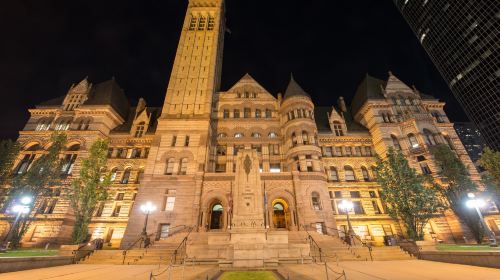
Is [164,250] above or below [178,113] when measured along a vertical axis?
below

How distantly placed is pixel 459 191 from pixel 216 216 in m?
29.0

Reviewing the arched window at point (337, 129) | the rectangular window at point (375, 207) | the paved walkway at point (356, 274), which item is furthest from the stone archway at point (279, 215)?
the paved walkway at point (356, 274)

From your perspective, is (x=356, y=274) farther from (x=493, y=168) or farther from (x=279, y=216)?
(x=493, y=168)

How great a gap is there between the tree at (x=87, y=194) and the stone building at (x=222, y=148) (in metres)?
5.38

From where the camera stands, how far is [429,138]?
103 ft

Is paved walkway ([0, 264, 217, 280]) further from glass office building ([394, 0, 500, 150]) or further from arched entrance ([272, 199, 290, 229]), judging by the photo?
glass office building ([394, 0, 500, 150])

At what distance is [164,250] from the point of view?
Answer: 17844 mm

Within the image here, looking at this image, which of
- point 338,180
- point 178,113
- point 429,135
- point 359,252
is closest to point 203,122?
point 178,113

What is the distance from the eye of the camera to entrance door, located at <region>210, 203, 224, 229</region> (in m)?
27.3

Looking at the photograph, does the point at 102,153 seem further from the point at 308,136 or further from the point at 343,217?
the point at 343,217

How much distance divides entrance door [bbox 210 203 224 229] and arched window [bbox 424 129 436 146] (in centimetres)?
3187

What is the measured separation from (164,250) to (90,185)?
33.3 feet

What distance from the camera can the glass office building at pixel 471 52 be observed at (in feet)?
166

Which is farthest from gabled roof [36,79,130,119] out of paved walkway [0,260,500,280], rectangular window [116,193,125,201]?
paved walkway [0,260,500,280]
